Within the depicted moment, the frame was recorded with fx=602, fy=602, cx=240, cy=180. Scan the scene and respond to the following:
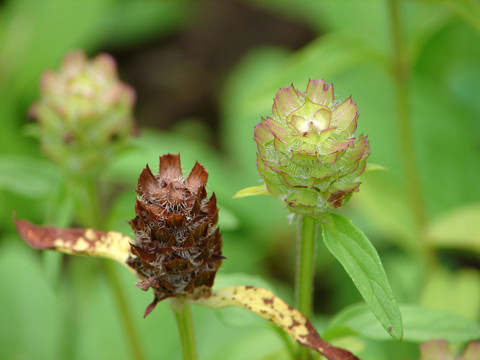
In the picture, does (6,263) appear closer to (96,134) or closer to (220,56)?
(96,134)

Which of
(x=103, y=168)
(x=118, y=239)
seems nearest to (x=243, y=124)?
(x=103, y=168)

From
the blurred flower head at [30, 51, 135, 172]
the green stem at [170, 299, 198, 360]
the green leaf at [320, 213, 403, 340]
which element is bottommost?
the green stem at [170, 299, 198, 360]

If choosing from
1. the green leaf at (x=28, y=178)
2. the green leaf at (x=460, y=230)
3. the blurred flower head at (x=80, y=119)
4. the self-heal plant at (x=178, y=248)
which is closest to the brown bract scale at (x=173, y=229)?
the self-heal plant at (x=178, y=248)

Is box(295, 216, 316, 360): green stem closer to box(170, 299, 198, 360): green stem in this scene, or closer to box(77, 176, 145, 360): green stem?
box(170, 299, 198, 360): green stem

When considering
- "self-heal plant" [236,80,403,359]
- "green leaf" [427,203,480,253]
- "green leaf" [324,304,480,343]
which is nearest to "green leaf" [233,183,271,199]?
"self-heal plant" [236,80,403,359]

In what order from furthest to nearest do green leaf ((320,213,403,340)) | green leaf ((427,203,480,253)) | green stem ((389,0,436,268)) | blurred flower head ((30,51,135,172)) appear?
green stem ((389,0,436,268)), green leaf ((427,203,480,253)), blurred flower head ((30,51,135,172)), green leaf ((320,213,403,340))

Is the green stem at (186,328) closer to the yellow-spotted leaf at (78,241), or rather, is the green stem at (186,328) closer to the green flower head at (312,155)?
the yellow-spotted leaf at (78,241)

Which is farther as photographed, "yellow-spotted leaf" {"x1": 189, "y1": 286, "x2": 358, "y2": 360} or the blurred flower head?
the blurred flower head
